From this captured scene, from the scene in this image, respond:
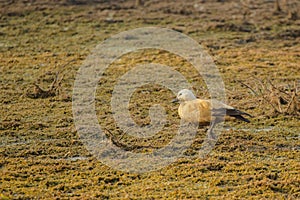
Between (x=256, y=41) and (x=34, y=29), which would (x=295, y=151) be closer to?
(x=256, y=41)

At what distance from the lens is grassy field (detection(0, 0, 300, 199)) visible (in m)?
6.61

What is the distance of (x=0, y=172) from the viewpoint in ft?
22.7

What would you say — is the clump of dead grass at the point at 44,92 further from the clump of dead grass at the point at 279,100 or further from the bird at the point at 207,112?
the clump of dead grass at the point at 279,100

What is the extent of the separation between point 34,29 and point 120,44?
2.85 m

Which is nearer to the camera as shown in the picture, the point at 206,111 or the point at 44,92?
the point at 206,111

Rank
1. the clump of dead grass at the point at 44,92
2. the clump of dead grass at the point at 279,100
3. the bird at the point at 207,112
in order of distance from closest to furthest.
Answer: the bird at the point at 207,112 → the clump of dead grass at the point at 279,100 → the clump of dead grass at the point at 44,92

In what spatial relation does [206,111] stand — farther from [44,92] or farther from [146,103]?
[44,92]

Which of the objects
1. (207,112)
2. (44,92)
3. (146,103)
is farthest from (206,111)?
(44,92)

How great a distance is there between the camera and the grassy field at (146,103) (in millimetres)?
6609

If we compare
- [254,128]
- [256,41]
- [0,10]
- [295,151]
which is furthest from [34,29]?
[295,151]

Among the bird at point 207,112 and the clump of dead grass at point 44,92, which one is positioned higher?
the bird at point 207,112

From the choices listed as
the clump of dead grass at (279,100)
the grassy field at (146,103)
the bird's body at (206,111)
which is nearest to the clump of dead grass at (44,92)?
the grassy field at (146,103)

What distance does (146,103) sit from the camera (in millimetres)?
10133

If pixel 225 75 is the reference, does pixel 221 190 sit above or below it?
above
